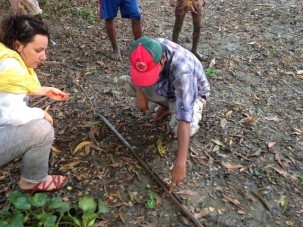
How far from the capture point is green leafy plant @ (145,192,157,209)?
2.39m

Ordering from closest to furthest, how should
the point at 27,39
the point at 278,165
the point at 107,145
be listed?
1. the point at 27,39
2. the point at 278,165
3. the point at 107,145

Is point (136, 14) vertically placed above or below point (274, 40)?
above

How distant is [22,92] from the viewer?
1944mm

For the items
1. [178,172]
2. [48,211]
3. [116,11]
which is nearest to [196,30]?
[116,11]

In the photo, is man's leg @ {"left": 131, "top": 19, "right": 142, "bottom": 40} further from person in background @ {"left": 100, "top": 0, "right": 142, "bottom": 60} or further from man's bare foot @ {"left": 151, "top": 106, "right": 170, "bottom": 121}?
man's bare foot @ {"left": 151, "top": 106, "right": 170, "bottom": 121}

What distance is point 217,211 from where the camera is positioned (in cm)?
238

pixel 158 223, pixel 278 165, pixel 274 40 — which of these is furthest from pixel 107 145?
pixel 274 40

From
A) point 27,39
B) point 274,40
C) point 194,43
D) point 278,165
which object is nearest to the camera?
point 27,39

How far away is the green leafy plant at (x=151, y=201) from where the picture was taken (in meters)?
2.39

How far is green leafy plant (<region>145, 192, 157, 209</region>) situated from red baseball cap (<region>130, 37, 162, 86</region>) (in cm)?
85

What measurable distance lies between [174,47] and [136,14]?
170 cm

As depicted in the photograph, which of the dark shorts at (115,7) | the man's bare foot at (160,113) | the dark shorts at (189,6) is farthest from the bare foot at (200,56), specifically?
the man's bare foot at (160,113)

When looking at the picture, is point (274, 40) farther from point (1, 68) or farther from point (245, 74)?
point (1, 68)

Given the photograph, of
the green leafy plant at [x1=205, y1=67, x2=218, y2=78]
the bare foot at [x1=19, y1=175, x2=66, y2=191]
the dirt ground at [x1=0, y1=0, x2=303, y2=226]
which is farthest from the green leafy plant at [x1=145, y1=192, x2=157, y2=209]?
the green leafy plant at [x1=205, y1=67, x2=218, y2=78]
